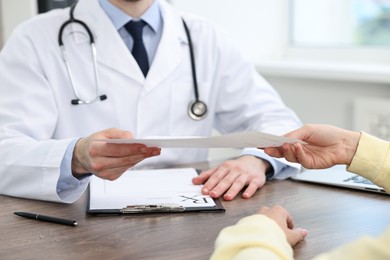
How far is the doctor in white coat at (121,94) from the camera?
4.49 ft

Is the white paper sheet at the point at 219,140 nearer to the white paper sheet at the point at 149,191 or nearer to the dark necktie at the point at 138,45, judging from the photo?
the white paper sheet at the point at 149,191

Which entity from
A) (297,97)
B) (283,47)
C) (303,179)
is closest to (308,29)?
(283,47)

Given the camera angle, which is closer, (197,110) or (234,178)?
(234,178)

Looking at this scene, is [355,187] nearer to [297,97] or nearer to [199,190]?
[199,190]

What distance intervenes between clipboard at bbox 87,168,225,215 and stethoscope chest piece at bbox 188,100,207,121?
0.98 ft

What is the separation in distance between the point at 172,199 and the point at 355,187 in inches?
15.5

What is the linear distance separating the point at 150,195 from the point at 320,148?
0.35 m

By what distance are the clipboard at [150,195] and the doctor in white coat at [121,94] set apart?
0.16 ft

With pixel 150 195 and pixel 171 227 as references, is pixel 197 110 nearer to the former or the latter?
pixel 150 195

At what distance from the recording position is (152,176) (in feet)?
4.63

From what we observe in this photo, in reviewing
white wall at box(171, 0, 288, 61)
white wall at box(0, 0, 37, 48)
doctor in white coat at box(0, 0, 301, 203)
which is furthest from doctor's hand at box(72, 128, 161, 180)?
white wall at box(171, 0, 288, 61)

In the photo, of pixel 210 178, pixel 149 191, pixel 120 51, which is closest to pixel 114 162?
pixel 149 191

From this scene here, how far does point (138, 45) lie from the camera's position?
1697 millimetres

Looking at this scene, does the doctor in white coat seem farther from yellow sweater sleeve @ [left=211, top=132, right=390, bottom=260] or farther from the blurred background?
the blurred background
